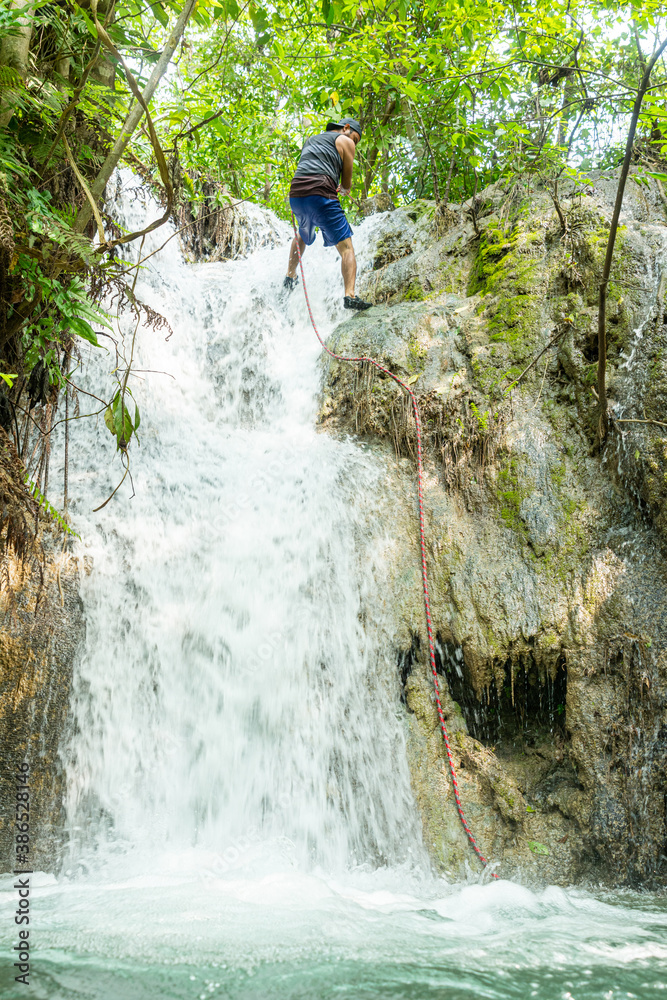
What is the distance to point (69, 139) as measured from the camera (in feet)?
10.3

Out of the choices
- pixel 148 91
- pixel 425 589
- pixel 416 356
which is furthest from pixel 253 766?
pixel 148 91

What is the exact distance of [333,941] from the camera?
2412 mm

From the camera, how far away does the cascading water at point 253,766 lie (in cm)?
222

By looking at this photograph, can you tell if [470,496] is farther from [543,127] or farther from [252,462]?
[543,127]

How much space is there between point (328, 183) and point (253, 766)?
4.91 m

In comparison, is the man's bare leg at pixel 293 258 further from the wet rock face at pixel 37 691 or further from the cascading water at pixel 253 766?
the wet rock face at pixel 37 691

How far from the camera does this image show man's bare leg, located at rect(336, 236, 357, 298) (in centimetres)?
582

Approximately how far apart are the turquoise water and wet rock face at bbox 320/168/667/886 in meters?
0.44

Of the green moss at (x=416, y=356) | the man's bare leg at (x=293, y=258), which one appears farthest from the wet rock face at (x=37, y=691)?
the man's bare leg at (x=293, y=258)

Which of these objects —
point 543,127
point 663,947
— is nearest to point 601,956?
point 663,947

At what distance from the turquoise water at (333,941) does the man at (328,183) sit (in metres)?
5.08

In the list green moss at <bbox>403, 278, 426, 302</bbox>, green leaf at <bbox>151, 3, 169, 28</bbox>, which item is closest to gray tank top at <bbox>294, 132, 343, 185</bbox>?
green moss at <bbox>403, 278, 426, 302</bbox>

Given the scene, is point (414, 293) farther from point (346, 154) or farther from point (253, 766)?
point (253, 766)

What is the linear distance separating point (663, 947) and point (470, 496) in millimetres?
2720
